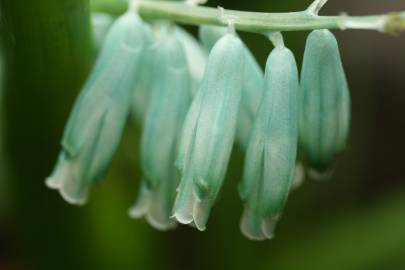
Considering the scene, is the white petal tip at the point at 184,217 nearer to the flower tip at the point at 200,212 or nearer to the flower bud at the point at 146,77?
the flower tip at the point at 200,212

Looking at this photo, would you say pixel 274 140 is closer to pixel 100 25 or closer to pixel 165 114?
pixel 165 114

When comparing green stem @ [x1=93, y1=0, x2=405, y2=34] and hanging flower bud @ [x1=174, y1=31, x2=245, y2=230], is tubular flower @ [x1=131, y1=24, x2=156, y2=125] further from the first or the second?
hanging flower bud @ [x1=174, y1=31, x2=245, y2=230]

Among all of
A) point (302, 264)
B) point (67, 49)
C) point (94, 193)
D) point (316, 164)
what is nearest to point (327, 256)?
point (302, 264)

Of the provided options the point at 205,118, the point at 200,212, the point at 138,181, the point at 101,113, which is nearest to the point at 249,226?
the point at 200,212

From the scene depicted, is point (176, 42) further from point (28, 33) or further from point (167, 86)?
point (28, 33)

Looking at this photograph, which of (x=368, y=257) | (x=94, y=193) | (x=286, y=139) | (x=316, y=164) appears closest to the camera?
(x=286, y=139)

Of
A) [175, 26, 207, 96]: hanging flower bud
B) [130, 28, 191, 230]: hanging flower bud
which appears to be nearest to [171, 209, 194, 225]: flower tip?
[130, 28, 191, 230]: hanging flower bud
